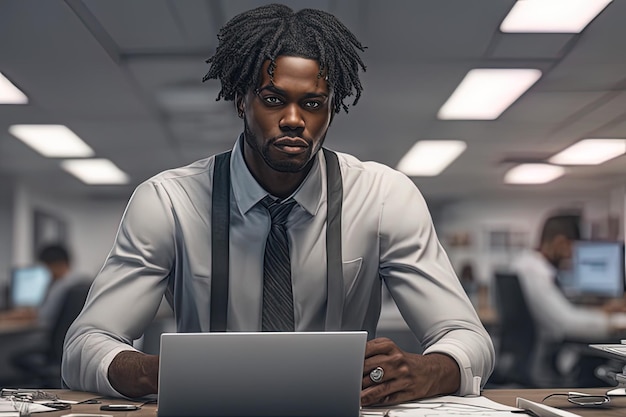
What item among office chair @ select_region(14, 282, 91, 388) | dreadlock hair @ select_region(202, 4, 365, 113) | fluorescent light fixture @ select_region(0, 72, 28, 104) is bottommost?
office chair @ select_region(14, 282, 91, 388)

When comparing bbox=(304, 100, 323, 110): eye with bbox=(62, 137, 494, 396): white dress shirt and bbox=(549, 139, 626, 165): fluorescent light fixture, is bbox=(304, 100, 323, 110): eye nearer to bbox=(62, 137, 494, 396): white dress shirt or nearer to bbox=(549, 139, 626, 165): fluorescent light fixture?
bbox=(62, 137, 494, 396): white dress shirt

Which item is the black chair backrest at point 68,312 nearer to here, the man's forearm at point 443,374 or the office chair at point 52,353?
the office chair at point 52,353

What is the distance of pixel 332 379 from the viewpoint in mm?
871

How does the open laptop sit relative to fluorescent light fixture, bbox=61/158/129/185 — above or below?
below

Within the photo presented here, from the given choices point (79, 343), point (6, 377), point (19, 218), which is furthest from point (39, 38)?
point (79, 343)

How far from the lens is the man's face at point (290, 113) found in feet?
4.22

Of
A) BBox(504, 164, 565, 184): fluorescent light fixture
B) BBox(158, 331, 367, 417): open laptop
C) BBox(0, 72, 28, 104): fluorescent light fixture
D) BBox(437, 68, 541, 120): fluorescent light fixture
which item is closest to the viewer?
BBox(158, 331, 367, 417): open laptop

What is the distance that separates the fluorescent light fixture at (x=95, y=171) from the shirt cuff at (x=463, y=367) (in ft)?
17.1

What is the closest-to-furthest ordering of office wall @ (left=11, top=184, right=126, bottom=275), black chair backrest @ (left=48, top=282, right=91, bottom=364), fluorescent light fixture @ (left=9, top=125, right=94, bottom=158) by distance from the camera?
black chair backrest @ (left=48, top=282, right=91, bottom=364)
fluorescent light fixture @ (left=9, top=125, right=94, bottom=158)
office wall @ (left=11, top=184, right=126, bottom=275)

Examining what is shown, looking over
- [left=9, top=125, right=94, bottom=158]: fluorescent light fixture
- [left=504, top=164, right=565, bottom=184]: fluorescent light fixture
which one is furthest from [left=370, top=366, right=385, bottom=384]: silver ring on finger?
[left=504, top=164, right=565, bottom=184]: fluorescent light fixture

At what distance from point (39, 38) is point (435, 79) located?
2243mm

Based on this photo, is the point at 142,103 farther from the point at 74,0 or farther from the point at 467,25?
the point at 467,25

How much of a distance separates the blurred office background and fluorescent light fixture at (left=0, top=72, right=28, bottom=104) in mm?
17

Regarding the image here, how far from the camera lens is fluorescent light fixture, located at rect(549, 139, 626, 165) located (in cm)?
594
